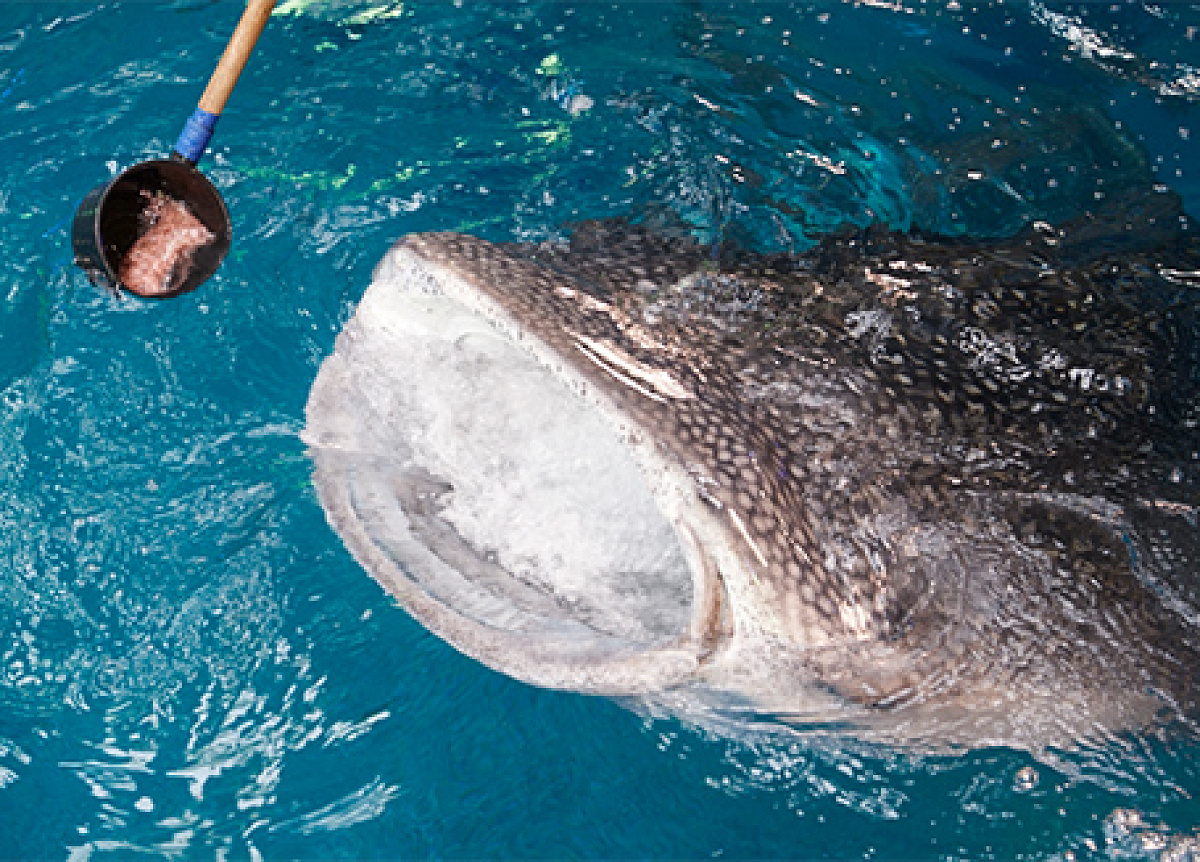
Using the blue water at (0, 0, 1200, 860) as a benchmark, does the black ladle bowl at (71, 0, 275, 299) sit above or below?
above

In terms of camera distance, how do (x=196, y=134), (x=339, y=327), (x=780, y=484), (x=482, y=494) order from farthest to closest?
1. (x=339, y=327)
2. (x=482, y=494)
3. (x=196, y=134)
4. (x=780, y=484)

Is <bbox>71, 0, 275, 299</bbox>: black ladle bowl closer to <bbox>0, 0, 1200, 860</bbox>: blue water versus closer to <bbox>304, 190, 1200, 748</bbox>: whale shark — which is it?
<bbox>304, 190, 1200, 748</bbox>: whale shark

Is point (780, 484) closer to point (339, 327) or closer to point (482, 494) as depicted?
point (482, 494)

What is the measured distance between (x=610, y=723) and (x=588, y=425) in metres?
0.98

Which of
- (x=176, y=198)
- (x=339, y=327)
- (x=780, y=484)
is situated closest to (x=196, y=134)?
(x=176, y=198)

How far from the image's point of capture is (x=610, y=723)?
2.93 meters

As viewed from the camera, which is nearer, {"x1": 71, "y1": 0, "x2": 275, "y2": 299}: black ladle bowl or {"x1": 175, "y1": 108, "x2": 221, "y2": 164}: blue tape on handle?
{"x1": 71, "y1": 0, "x2": 275, "y2": 299}: black ladle bowl

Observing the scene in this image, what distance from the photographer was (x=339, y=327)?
12.3ft

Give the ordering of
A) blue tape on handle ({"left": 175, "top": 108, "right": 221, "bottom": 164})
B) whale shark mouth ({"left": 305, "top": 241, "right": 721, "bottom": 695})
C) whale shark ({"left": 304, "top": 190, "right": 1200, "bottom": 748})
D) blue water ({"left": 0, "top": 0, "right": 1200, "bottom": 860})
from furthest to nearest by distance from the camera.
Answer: blue water ({"left": 0, "top": 0, "right": 1200, "bottom": 860}), blue tape on handle ({"left": 175, "top": 108, "right": 221, "bottom": 164}), whale shark mouth ({"left": 305, "top": 241, "right": 721, "bottom": 695}), whale shark ({"left": 304, "top": 190, "right": 1200, "bottom": 748})

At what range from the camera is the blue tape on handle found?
2.27 meters

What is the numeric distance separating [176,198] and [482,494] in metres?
0.91

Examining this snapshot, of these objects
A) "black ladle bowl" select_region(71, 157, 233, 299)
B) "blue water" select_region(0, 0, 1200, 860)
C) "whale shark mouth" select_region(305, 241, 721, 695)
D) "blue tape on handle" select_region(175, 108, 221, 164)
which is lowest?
"blue water" select_region(0, 0, 1200, 860)

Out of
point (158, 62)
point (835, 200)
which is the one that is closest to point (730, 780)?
point (835, 200)

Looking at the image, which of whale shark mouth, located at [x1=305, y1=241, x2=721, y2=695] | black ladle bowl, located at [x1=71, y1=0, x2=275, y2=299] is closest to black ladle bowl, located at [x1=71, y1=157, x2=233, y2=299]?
black ladle bowl, located at [x1=71, y1=0, x2=275, y2=299]
